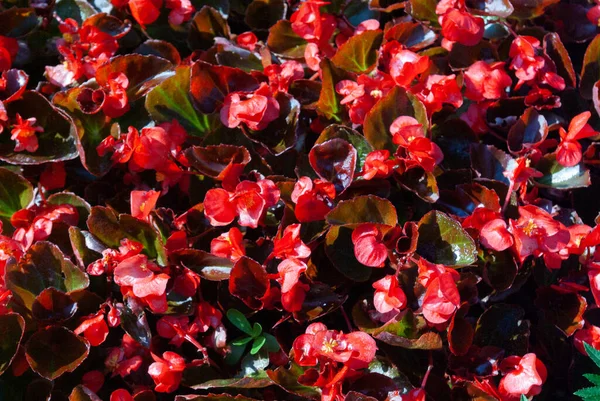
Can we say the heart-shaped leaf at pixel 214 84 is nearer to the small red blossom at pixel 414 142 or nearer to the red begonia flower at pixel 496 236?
the small red blossom at pixel 414 142

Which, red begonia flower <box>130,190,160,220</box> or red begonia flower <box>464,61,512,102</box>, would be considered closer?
red begonia flower <box>130,190,160,220</box>

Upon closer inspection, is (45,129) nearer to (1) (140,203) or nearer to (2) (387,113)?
(1) (140,203)

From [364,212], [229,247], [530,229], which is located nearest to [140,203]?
[229,247]

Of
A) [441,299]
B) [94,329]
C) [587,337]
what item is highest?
[441,299]

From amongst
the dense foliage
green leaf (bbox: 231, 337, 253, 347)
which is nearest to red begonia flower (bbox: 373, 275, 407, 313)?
the dense foliage

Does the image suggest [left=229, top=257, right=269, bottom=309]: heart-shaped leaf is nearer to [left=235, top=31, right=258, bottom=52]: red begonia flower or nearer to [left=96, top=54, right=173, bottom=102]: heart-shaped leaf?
[left=96, top=54, right=173, bottom=102]: heart-shaped leaf

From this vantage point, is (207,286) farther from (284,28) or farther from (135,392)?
(284,28)
